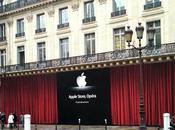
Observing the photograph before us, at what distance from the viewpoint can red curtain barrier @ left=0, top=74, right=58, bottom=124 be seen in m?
40.8

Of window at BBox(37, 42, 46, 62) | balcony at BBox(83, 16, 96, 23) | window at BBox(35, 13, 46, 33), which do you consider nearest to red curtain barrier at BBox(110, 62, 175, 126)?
balcony at BBox(83, 16, 96, 23)

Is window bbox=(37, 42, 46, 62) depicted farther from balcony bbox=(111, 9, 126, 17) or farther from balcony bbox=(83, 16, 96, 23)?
balcony bbox=(111, 9, 126, 17)

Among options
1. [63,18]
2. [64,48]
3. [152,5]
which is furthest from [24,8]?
[152,5]

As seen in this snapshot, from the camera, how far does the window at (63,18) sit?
4045cm

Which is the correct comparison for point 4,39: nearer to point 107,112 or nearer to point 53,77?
point 53,77

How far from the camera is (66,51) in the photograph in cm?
4038

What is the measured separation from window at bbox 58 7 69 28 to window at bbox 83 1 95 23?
7.22 feet

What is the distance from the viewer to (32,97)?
140 feet

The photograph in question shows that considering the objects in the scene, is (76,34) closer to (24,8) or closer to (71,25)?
(71,25)

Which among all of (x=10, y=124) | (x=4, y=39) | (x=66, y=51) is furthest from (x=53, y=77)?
(x=4, y=39)

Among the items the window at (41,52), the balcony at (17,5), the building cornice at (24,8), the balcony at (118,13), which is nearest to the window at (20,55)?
the window at (41,52)

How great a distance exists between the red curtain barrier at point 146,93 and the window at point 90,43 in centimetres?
340

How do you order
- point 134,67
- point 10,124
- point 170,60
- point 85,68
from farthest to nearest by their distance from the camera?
point 10,124, point 85,68, point 134,67, point 170,60

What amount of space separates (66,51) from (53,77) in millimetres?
2416
